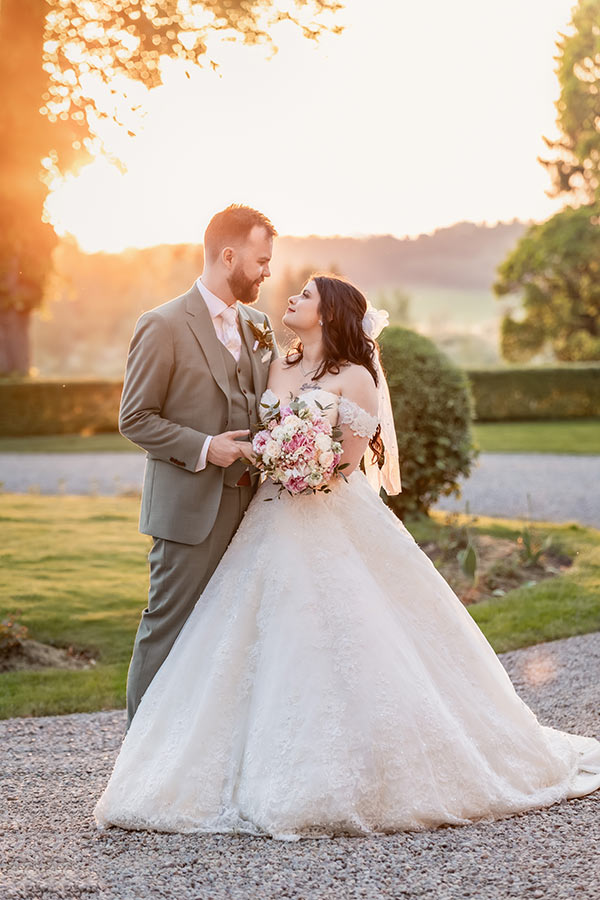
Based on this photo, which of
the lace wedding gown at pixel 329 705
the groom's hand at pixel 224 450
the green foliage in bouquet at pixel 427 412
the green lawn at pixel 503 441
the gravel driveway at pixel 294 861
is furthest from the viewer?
the green lawn at pixel 503 441

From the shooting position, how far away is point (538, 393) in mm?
25672

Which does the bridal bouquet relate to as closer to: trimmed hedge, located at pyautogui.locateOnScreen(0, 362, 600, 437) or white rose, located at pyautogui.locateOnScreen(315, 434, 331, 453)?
white rose, located at pyautogui.locateOnScreen(315, 434, 331, 453)

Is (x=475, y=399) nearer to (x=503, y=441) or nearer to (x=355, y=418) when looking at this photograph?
(x=503, y=441)

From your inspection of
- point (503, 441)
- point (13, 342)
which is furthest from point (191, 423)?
point (13, 342)

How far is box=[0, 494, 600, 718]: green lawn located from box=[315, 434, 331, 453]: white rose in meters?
2.61

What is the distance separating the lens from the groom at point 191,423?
4.02m

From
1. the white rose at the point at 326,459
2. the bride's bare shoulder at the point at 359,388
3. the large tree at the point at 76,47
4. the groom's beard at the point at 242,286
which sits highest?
the large tree at the point at 76,47

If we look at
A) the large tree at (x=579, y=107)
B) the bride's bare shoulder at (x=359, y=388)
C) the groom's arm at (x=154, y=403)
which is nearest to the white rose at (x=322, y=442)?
the bride's bare shoulder at (x=359, y=388)

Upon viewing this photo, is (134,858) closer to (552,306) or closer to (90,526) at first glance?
(90,526)

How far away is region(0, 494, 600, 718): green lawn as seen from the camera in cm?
600

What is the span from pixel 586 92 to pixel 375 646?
3263 cm

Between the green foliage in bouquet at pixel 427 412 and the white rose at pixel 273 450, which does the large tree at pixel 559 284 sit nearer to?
the green foliage in bouquet at pixel 427 412

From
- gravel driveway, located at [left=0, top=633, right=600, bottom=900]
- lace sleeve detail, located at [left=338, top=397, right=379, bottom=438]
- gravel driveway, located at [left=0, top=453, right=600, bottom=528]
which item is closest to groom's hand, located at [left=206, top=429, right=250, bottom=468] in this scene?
lace sleeve detail, located at [left=338, top=397, right=379, bottom=438]

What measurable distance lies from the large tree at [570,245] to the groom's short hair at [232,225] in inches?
1137
